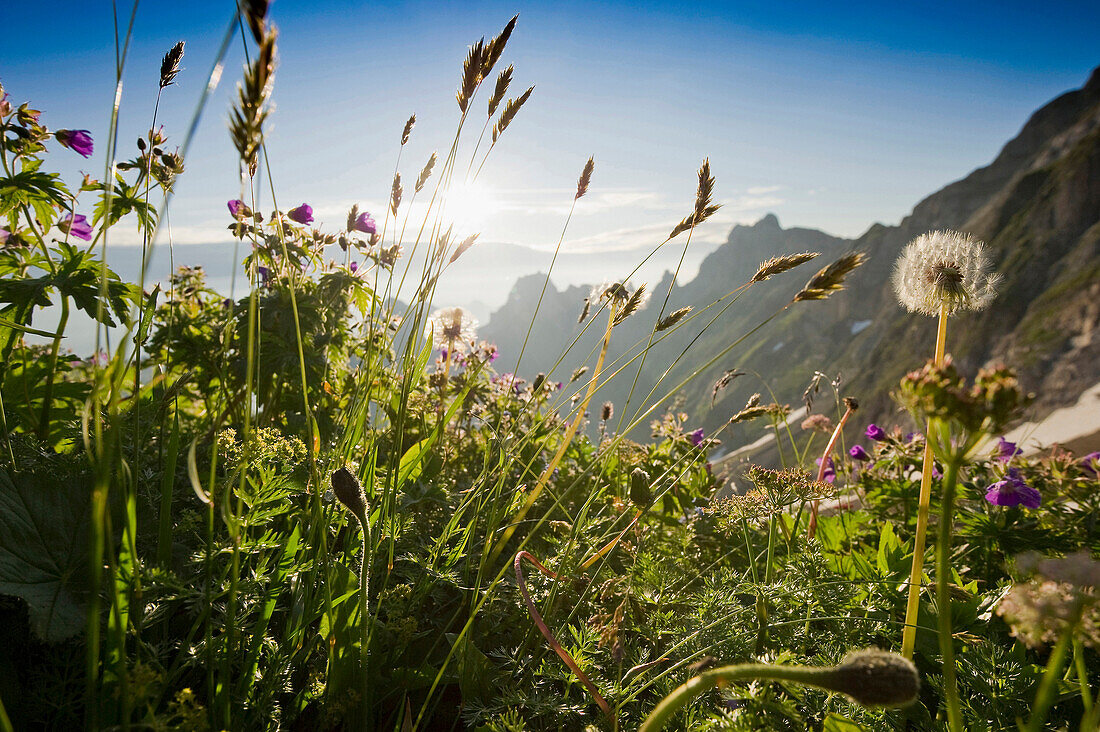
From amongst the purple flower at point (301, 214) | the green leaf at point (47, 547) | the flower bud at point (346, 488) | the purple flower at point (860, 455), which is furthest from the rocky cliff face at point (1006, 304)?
the flower bud at point (346, 488)

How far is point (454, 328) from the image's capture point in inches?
157

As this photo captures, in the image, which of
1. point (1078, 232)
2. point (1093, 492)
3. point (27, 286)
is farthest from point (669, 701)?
point (1078, 232)

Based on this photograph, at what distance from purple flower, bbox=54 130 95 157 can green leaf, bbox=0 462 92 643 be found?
94.7 inches

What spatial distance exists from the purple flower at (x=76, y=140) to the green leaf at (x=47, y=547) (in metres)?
2.41

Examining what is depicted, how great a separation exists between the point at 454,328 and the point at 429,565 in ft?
7.92

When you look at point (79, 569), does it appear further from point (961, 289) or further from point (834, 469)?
point (834, 469)

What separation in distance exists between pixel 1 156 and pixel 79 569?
7.09ft

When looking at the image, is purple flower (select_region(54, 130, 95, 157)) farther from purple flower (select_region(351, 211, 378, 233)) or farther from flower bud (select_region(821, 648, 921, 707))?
flower bud (select_region(821, 648, 921, 707))

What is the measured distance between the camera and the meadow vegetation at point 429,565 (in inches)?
38.5

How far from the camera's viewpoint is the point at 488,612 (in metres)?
1.91

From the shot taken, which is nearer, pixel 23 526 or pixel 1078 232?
pixel 23 526

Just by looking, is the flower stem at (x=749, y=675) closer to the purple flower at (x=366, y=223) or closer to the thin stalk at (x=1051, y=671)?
the thin stalk at (x=1051, y=671)

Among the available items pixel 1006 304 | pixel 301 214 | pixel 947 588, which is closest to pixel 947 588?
pixel 947 588

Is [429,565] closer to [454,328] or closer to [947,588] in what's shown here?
[947,588]
